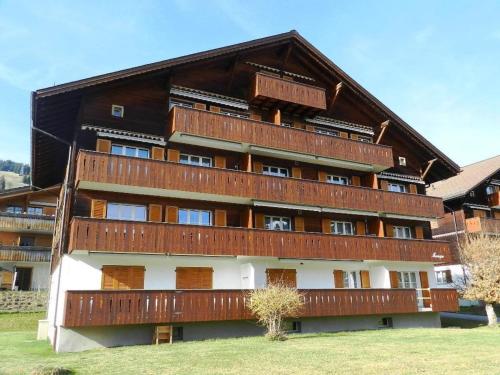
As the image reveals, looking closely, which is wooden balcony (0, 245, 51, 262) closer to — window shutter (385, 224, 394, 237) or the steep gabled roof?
window shutter (385, 224, 394, 237)

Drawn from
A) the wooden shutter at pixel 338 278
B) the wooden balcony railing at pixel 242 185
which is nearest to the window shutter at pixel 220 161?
the wooden balcony railing at pixel 242 185

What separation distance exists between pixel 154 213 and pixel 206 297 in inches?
175

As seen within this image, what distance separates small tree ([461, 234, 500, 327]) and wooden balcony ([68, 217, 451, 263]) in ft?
5.46

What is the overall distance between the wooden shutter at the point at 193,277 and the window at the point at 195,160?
5.04 metres

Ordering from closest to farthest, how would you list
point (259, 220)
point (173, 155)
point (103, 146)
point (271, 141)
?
1. point (103, 146)
2. point (173, 155)
3. point (259, 220)
4. point (271, 141)

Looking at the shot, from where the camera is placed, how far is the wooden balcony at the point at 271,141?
826 inches

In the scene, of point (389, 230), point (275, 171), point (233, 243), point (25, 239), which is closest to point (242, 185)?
point (233, 243)

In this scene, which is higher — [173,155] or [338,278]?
[173,155]

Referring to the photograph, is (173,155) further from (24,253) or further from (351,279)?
(24,253)

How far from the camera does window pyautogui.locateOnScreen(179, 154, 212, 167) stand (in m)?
21.9

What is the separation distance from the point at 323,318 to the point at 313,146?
894cm

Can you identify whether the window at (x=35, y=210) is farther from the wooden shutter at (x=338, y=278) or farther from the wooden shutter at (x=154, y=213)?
the wooden shutter at (x=338, y=278)

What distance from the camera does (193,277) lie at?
779 inches

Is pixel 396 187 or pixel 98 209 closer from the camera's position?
pixel 98 209
